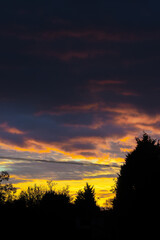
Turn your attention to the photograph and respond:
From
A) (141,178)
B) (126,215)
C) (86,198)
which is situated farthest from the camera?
(86,198)

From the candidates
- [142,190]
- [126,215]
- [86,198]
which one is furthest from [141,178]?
[86,198]

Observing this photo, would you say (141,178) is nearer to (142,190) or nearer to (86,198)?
(142,190)

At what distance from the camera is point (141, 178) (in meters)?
37.3

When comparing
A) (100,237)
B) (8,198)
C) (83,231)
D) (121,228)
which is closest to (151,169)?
(121,228)

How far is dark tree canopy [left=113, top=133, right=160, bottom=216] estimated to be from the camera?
33.2 meters

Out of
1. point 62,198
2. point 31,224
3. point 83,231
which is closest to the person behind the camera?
point 31,224

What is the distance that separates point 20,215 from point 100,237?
12.3 m

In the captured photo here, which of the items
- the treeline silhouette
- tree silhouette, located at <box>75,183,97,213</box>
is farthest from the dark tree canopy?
tree silhouette, located at <box>75,183,97,213</box>

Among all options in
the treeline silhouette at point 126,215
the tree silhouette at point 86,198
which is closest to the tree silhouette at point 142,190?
the treeline silhouette at point 126,215

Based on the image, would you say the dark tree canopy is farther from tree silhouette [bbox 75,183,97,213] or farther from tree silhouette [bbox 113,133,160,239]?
tree silhouette [bbox 75,183,97,213]

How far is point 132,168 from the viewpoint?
4088 centimetres

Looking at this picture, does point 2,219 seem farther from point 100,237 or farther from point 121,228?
point 121,228

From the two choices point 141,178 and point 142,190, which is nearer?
point 142,190

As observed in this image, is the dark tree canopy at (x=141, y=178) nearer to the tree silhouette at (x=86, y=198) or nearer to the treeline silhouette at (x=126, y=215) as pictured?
the treeline silhouette at (x=126, y=215)
